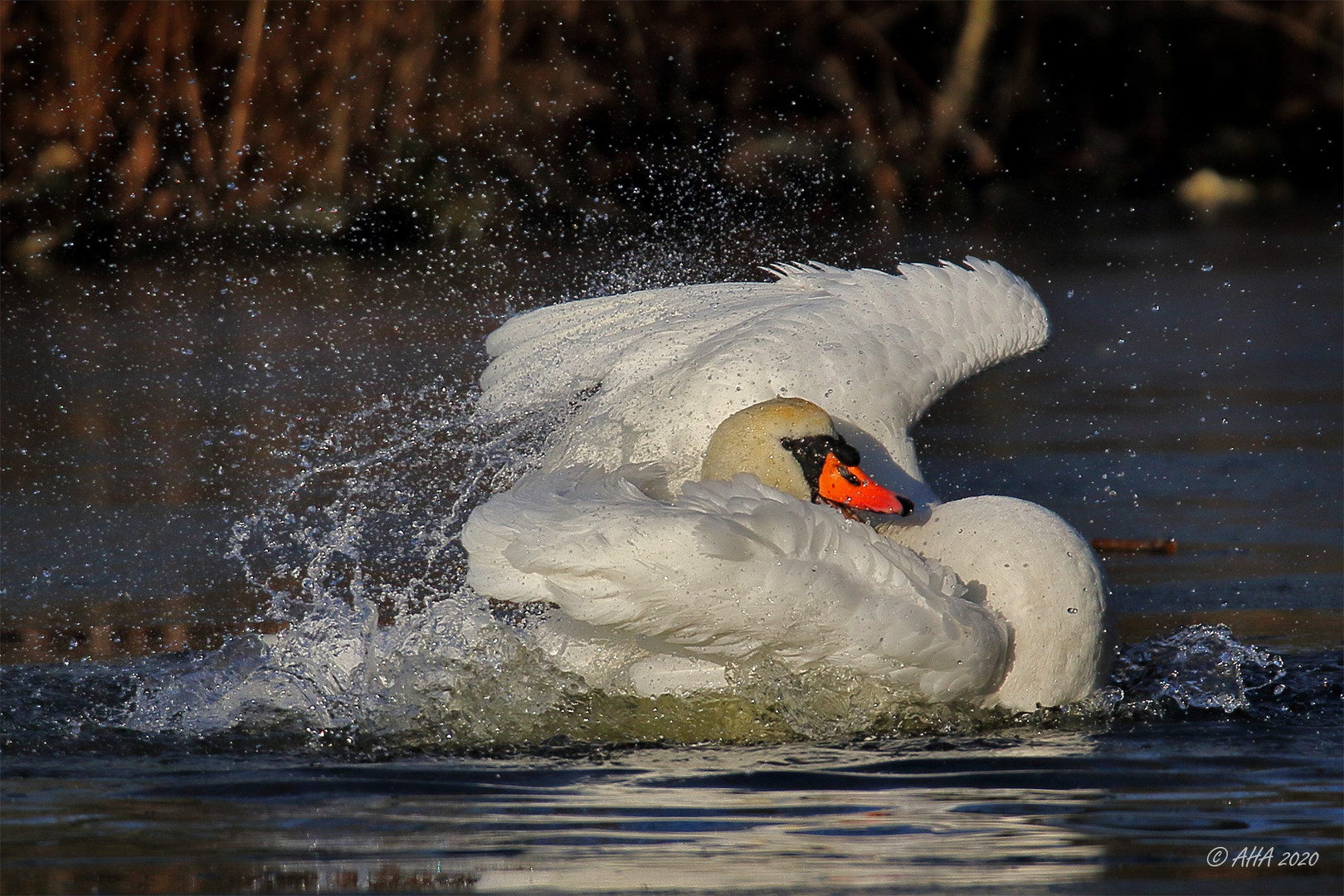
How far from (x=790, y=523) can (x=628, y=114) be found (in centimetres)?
1562

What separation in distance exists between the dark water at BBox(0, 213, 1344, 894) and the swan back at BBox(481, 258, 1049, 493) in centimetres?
43

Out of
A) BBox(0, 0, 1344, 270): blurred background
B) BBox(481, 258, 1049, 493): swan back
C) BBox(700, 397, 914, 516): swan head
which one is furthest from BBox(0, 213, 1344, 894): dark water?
BBox(0, 0, 1344, 270): blurred background

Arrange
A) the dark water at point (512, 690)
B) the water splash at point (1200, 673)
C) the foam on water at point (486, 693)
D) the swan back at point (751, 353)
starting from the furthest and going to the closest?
the swan back at point (751, 353)
the water splash at point (1200, 673)
the foam on water at point (486, 693)
the dark water at point (512, 690)

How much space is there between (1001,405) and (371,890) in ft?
23.5

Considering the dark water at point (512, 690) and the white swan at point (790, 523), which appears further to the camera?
the white swan at point (790, 523)

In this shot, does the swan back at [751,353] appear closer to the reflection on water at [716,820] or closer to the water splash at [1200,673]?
the water splash at [1200,673]

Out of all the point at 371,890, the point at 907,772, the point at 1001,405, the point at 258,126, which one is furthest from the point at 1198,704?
the point at 258,126

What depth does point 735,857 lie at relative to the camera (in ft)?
13.3

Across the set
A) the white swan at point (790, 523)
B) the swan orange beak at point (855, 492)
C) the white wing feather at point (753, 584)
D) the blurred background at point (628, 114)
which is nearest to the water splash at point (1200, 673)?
the white swan at point (790, 523)

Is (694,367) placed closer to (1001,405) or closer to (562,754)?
(562,754)

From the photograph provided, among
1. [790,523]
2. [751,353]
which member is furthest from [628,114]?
[790,523]

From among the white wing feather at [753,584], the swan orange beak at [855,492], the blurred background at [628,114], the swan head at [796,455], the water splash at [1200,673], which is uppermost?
the blurred background at [628,114]

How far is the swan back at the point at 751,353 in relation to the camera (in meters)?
6.25

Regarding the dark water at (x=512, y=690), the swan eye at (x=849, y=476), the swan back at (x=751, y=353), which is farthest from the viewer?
the swan back at (x=751, y=353)
